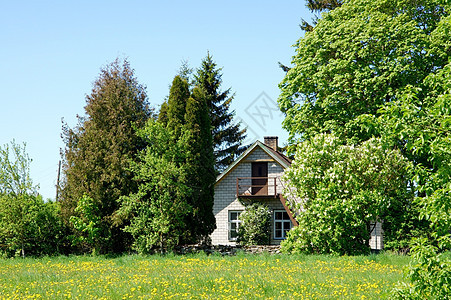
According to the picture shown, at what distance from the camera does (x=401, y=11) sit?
26812 mm

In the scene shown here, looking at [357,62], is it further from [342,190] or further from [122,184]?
[122,184]

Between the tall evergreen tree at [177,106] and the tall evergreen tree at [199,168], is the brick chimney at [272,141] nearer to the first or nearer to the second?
the tall evergreen tree at [199,168]

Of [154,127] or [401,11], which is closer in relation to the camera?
[154,127]

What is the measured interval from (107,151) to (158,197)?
3467 mm

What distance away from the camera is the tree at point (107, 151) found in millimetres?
22234

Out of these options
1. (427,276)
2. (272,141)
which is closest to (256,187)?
(272,141)

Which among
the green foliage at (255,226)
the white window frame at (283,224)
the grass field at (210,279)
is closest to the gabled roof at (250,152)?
the white window frame at (283,224)

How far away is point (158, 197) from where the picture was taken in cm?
2166

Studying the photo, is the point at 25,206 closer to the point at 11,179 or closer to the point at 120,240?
the point at 11,179

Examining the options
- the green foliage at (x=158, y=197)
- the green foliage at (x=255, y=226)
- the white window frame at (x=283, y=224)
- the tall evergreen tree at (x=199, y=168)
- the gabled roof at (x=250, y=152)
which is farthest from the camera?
the gabled roof at (x=250, y=152)

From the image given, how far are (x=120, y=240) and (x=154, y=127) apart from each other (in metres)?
5.81

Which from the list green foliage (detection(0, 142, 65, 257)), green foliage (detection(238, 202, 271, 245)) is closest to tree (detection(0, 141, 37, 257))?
green foliage (detection(0, 142, 65, 257))

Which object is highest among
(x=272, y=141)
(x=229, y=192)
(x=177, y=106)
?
(x=272, y=141)

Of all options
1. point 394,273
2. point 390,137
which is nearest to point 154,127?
point 394,273
